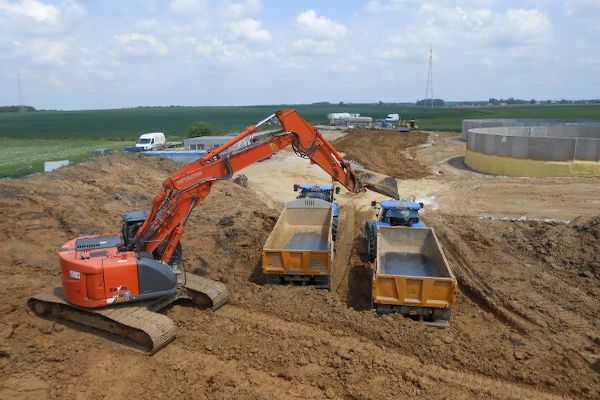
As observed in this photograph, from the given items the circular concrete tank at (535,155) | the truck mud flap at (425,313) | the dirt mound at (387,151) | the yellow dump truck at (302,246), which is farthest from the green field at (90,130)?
the circular concrete tank at (535,155)

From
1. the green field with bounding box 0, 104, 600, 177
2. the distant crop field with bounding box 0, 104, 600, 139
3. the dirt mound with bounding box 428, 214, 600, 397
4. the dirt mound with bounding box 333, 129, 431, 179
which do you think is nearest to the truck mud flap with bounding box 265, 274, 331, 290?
the dirt mound with bounding box 428, 214, 600, 397

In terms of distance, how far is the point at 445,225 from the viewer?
1689cm

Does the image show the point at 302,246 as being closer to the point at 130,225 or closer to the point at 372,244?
the point at 372,244

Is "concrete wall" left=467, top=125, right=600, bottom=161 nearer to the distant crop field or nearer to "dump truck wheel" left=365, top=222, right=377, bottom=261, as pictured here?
"dump truck wheel" left=365, top=222, right=377, bottom=261

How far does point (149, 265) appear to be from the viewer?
340 inches

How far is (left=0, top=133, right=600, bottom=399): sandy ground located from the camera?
7.24 metres

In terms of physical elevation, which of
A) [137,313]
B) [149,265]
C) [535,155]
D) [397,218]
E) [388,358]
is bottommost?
[388,358]

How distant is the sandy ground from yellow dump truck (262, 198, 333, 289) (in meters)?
0.44

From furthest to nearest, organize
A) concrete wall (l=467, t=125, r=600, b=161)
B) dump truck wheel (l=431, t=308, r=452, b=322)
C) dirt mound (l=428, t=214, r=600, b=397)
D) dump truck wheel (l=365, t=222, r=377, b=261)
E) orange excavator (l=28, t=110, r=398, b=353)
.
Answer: concrete wall (l=467, t=125, r=600, b=161) → dump truck wheel (l=365, t=222, r=377, b=261) → dump truck wheel (l=431, t=308, r=452, b=322) → orange excavator (l=28, t=110, r=398, b=353) → dirt mound (l=428, t=214, r=600, b=397)

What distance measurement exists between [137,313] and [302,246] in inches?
229

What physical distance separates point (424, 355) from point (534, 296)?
15.2ft

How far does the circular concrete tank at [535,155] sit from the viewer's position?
25.7 meters

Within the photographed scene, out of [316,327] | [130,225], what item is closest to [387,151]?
[316,327]

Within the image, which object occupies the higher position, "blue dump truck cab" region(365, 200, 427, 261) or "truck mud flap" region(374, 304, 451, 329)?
"blue dump truck cab" region(365, 200, 427, 261)
